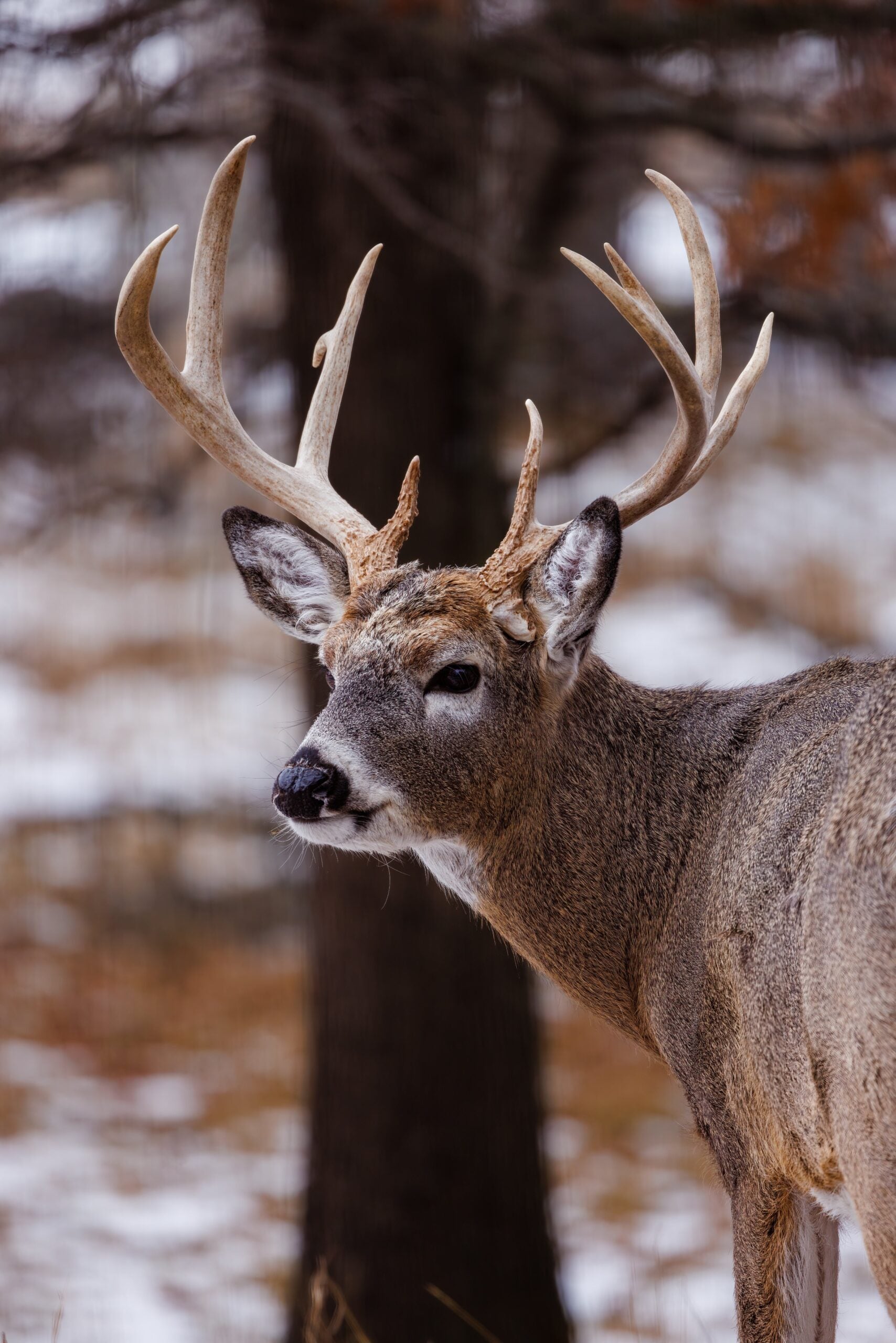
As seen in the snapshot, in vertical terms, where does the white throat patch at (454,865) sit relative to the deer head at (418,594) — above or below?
below

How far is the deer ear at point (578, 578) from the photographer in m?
3.87

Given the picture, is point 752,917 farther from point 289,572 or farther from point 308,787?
point 289,572

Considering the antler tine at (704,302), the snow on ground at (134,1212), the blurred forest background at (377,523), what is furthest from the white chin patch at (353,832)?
the snow on ground at (134,1212)

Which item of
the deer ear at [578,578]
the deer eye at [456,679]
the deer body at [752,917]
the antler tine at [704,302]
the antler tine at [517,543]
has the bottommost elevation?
the deer body at [752,917]

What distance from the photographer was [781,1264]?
3477mm

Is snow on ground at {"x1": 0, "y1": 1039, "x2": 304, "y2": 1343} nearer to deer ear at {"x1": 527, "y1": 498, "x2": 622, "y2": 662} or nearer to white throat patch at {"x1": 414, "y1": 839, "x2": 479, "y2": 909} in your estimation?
white throat patch at {"x1": 414, "y1": 839, "x2": 479, "y2": 909}

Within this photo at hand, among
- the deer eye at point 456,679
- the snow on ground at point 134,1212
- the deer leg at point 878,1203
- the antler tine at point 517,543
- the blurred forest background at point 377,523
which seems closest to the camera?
the deer leg at point 878,1203

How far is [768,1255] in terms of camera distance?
348 cm

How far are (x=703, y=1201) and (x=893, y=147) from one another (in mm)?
7248

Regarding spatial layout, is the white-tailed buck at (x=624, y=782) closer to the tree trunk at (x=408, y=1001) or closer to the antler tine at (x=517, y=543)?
the antler tine at (x=517, y=543)

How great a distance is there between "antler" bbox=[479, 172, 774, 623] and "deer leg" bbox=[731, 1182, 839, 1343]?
1.69 m

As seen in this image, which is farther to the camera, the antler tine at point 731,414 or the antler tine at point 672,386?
the antler tine at point 731,414

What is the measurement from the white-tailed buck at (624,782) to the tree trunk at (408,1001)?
6.53ft

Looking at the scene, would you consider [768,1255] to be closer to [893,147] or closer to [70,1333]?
[893,147]
